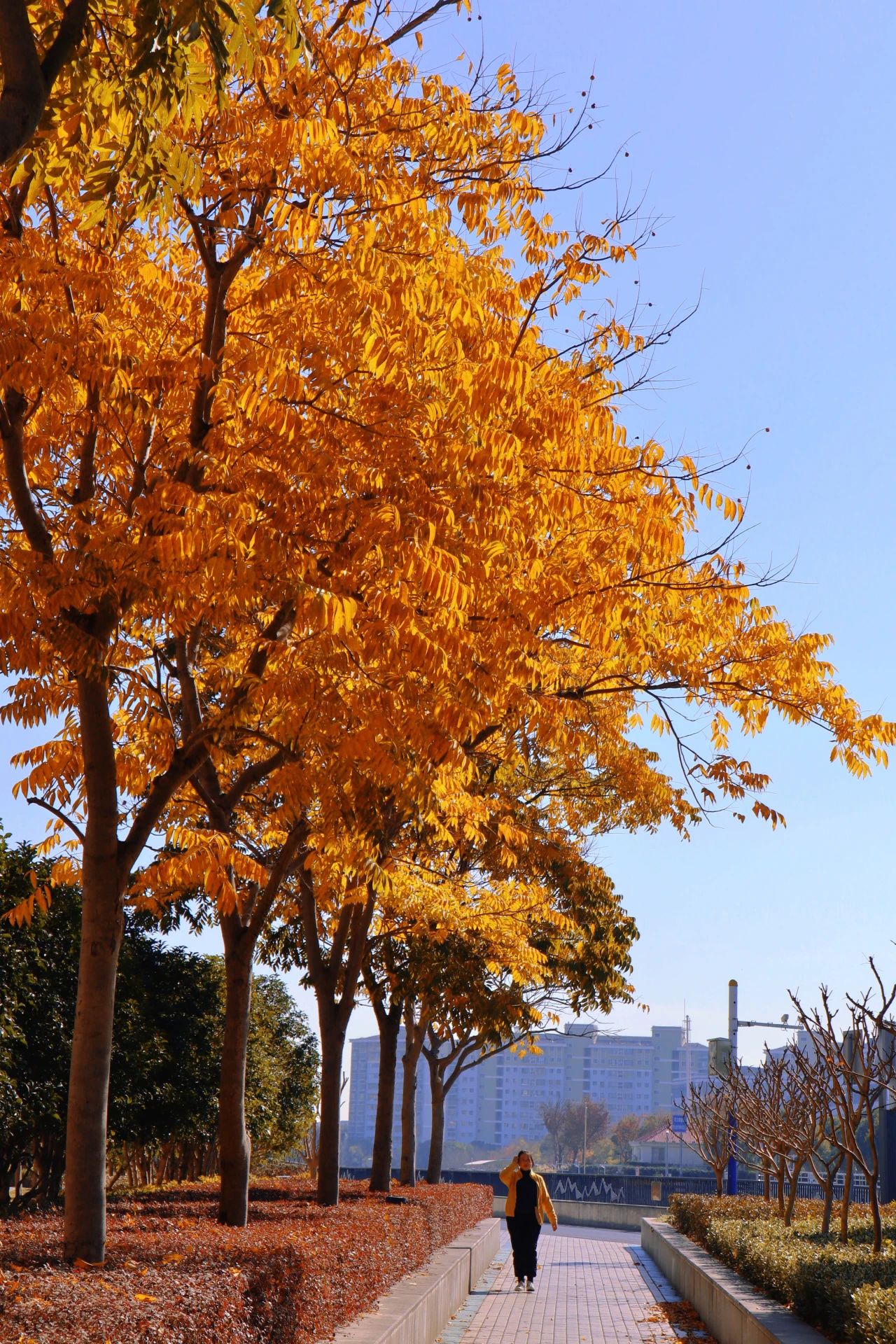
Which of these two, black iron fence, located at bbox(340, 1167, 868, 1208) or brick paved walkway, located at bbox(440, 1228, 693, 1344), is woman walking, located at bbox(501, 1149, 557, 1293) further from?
black iron fence, located at bbox(340, 1167, 868, 1208)

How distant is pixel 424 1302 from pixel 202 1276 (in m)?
4.43

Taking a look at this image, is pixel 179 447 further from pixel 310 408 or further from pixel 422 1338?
pixel 422 1338

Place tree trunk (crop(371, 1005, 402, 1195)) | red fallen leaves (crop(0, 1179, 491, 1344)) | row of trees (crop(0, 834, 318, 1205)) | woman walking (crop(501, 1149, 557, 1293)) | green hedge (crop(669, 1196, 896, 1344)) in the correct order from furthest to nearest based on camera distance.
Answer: tree trunk (crop(371, 1005, 402, 1195)) < woman walking (crop(501, 1149, 557, 1293)) < row of trees (crop(0, 834, 318, 1205)) < green hedge (crop(669, 1196, 896, 1344)) < red fallen leaves (crop(0, 1179, 491, 1344))

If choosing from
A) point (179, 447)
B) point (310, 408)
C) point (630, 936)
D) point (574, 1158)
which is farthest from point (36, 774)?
point (574, 1158)

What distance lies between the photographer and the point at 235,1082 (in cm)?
1184

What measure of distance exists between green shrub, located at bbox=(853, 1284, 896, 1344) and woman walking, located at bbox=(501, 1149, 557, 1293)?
769 cm

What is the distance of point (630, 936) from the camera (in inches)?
1001

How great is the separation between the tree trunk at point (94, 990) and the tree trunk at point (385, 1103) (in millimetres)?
13020

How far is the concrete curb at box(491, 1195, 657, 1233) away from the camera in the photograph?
3894cm

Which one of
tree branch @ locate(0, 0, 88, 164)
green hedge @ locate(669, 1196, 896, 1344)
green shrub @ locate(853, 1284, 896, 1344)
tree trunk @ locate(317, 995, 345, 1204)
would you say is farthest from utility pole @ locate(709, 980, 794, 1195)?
tree branch @ locate(0, 0, 88, 164)

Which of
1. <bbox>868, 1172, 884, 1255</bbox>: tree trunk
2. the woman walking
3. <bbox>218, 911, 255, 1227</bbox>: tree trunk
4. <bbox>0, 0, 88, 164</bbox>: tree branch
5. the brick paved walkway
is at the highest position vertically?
<bbox>0, 0, 88, 164</bbox>: tree branch

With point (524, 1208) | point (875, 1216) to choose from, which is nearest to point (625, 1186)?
point (524, 1208)

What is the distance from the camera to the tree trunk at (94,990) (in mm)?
7719

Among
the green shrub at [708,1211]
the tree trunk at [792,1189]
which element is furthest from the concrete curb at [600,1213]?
the tree trunk at [792,1189]
